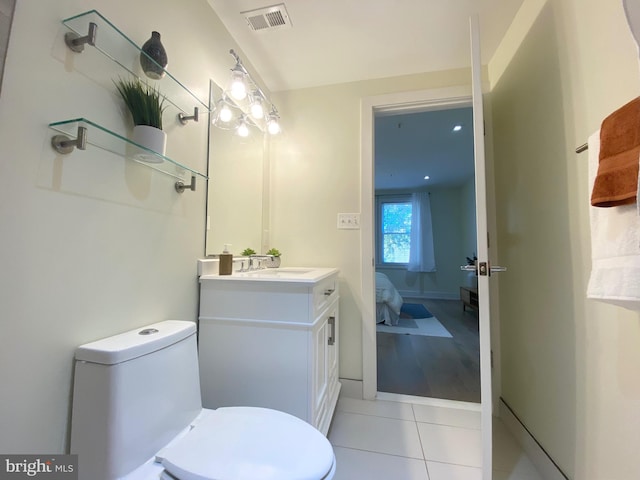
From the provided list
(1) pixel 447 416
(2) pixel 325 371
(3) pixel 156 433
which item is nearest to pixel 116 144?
(3) pixel 156 433

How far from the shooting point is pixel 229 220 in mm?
1567

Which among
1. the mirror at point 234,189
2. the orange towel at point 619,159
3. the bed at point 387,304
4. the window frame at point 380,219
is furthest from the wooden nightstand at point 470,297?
the orange towel at point 619,159

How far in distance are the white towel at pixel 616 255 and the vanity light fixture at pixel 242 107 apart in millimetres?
1587

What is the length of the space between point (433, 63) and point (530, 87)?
2.38 ft

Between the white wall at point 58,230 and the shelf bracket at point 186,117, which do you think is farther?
the shelf bracket at point 186,117

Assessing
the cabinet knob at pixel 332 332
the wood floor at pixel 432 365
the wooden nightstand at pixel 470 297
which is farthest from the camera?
the wooden nightstand at pixel 470 297

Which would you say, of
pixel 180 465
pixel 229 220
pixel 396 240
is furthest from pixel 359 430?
pixel 396 240

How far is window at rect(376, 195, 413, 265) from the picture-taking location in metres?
6.14

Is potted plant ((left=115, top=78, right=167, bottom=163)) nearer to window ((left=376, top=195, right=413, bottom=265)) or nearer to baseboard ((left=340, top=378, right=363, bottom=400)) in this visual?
baseboard ((left=340, top=378, right=363, bottom=400))

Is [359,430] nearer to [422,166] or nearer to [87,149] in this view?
[87,149]

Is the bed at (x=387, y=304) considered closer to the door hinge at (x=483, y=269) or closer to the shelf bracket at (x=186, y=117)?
the door hinge at (x=483, y=269)

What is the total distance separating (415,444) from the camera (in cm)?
141

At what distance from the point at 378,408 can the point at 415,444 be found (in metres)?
0.36

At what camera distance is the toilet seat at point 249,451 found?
0.66 m
